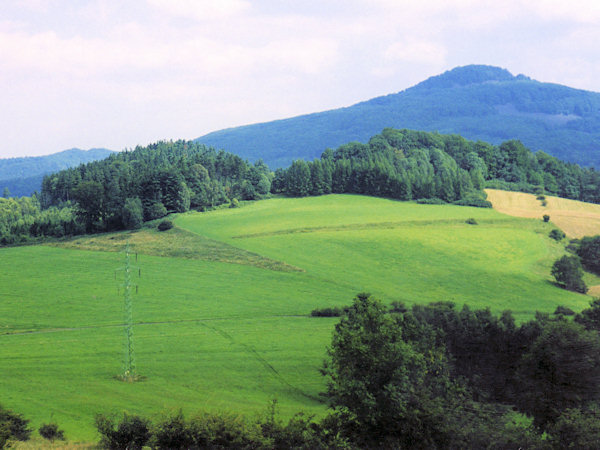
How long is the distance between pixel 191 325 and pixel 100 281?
23586mm

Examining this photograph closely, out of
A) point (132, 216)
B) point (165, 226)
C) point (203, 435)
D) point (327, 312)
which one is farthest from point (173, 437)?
point (132, 216)

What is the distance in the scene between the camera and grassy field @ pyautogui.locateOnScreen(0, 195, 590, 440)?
134 feet

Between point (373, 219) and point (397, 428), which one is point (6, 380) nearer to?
point (397, 428)

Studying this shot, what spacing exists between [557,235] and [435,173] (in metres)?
73.5

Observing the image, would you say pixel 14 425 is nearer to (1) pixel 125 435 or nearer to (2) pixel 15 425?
(2) pixel 15 425

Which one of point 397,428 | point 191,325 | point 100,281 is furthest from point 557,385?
point 100,281

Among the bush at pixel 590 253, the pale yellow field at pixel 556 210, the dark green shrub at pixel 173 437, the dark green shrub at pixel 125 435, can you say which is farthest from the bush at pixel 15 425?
the pale yellow field at pixel 556 210

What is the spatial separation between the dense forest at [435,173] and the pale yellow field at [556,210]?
5.83m

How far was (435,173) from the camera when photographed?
172250mm

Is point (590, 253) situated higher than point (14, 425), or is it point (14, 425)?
point (590, 253)

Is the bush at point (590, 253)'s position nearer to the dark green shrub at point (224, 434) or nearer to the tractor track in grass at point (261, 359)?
the tractor track in grass at point (261, 359)

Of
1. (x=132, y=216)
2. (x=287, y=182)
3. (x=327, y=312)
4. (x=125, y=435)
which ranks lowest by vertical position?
(x=327, y=312)

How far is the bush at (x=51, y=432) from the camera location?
95.3 ft

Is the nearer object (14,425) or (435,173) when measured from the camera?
(14,425)
